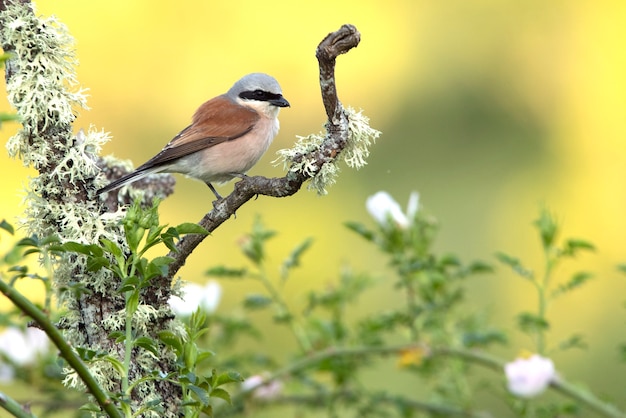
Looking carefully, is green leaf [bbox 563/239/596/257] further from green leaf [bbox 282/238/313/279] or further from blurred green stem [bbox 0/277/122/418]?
blurred green stem [bbox 0/277/122/418]

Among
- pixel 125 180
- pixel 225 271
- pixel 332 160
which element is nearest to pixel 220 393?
→ pixel 332 160

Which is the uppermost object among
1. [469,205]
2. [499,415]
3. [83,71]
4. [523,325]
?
[83,71]

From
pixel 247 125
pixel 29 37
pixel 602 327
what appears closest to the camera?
pixel 29 37

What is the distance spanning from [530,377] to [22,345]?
1.40 meters

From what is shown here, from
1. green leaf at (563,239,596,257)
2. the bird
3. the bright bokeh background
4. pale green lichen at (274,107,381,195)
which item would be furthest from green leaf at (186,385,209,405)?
the bright bokeh background

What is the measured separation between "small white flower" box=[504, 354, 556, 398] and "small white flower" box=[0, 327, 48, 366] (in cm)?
129

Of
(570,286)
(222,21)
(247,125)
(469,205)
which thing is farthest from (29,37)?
(222,21)

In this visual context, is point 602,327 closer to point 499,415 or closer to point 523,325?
point 499,415

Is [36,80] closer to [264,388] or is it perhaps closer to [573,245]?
[264,388]

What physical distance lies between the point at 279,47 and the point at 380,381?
355 cm

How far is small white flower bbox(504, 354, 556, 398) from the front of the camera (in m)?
2.31

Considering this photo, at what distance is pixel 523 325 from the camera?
105 inches

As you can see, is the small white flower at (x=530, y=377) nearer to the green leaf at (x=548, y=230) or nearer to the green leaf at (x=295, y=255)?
the green leaf at (x=548, y=230)

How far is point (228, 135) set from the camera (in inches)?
148
